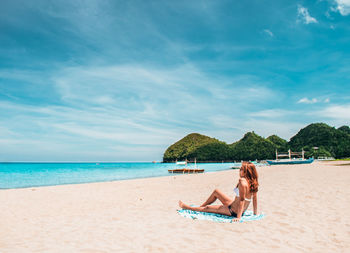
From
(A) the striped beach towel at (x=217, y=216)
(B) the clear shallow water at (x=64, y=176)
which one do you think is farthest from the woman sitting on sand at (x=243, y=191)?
(B) the clear shallow water at (x=64, y=176)

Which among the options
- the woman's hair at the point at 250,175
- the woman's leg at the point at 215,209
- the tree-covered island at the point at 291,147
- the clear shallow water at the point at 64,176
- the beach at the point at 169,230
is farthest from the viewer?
the tree-covered island at the point at 291,147

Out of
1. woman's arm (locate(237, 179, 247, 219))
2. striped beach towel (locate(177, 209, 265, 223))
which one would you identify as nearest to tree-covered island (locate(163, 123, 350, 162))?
striped beach towel (locate(177, 209, 265, 223))

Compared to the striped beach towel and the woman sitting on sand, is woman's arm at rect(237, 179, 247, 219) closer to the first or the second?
the woman sitting on sand

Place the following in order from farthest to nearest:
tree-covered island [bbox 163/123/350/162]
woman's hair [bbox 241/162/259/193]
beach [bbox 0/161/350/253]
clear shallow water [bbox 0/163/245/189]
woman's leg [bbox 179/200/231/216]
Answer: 1. tree-covered island [bbox 163/123/350/162]
2. clear shallow water [bbox 0/163/245/189]
3. woman's leg [bbox 179/200/231/216]
4. woman's hair [bbox 241/162/259/193]
5. beach [bbox 0/161/350/253]

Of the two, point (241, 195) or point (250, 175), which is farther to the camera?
point (250, 175)

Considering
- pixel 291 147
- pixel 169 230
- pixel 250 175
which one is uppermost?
pixel 291 147

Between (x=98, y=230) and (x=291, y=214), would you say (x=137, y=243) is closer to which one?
(x=98, y=230)

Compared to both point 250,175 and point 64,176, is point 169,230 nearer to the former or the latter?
point 250,175

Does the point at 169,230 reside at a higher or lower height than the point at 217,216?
lower

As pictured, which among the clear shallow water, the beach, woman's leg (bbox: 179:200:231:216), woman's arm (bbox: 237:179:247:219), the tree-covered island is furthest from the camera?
the tree-covered island

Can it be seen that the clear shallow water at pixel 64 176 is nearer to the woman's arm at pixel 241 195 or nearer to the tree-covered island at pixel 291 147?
the woman's arm at pixel 241 195

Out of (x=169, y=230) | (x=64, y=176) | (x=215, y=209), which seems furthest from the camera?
(x=64, y=176)

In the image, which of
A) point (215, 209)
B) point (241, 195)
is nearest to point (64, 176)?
point (215, 209)

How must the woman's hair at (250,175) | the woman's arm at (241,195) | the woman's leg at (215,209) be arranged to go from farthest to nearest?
1. the woman's leg at (215,209)
2. the woman's hair at (250,175)
3. the woman's arm at (241,195)
